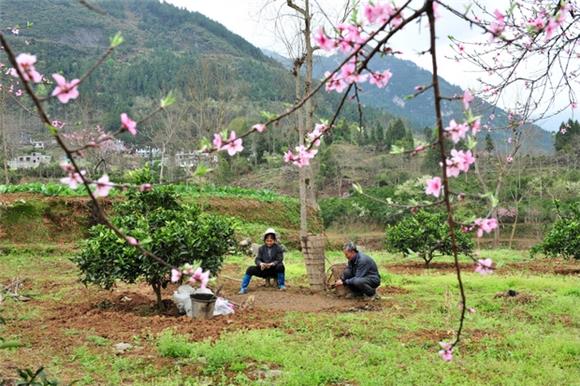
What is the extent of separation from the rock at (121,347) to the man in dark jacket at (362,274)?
11.9 ft

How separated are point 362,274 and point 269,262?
1.61m

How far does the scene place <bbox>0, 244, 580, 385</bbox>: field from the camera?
4871 mm

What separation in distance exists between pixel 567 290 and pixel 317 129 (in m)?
7.38

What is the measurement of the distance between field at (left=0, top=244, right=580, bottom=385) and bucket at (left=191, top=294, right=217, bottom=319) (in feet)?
0.64

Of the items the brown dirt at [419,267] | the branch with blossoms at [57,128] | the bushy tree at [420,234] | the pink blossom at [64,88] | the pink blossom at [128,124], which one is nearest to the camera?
the branch with blossoms at [57,128]

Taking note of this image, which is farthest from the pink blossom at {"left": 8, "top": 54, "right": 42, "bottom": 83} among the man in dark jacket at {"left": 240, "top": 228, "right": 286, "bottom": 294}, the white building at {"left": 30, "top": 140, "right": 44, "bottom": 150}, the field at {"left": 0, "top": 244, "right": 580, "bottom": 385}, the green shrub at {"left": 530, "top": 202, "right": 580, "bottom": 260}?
the white building at {"left": 30, "top": 140, "right": 44, "bottom": 150}

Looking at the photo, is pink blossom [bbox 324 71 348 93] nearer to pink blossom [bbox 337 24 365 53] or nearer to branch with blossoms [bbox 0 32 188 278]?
pink blossom [bbox 337 24 365 53]

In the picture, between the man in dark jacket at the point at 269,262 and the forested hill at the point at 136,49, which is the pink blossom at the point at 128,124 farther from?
the forested hill at the point at 136,49

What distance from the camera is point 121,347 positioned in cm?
561

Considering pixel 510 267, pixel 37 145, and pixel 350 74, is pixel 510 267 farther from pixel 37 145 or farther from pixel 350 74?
pixel 37 145

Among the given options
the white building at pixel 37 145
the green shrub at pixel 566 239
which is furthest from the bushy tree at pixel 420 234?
the white building at pixel 37 145

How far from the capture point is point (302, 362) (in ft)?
16.6

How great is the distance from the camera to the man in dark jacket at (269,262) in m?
9.13

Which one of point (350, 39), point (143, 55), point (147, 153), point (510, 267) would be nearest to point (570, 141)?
point (510, 267)
